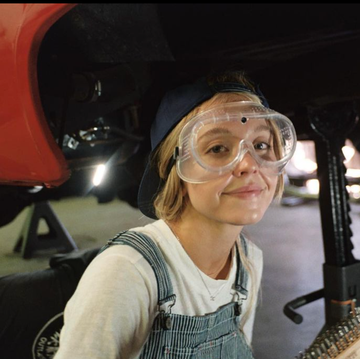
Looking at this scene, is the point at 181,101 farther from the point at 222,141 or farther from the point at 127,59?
the point at 127,59

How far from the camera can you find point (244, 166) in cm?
117

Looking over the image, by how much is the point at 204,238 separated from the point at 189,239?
4cm

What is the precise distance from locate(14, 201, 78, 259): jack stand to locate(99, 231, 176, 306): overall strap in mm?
3077

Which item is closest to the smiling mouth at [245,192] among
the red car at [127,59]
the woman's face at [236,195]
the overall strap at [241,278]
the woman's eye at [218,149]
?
the woman's face at [236,195]

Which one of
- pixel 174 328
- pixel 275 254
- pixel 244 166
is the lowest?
pixel 174 328

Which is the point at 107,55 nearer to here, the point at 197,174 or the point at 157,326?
the point at 197,174

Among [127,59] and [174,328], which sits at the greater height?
[127,59]

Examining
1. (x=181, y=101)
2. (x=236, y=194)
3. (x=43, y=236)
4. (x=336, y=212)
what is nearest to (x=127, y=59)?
(x=181, y=101)

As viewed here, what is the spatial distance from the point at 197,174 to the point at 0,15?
0.60 metres

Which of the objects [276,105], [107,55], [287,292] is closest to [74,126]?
[107,55]

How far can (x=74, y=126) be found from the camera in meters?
1.81

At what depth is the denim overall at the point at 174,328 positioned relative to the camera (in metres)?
1.17

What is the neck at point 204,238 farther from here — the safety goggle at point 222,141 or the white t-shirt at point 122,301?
the safety goggle at point 222,141

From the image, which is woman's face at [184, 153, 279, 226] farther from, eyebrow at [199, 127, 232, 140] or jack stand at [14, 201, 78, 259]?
jack stand at [14, 201, 78, 259]
